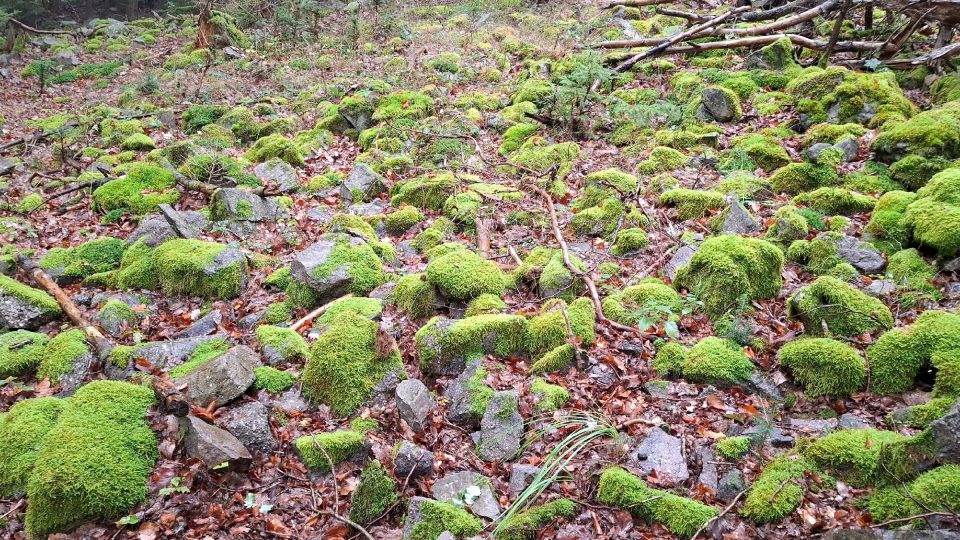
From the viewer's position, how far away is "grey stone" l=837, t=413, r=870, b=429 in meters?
4.07

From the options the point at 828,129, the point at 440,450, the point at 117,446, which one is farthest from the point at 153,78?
the point at 828,129

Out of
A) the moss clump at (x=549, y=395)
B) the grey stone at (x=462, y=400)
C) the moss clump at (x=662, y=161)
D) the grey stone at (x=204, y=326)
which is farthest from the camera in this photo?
the moss clump at (x=662, y=161)

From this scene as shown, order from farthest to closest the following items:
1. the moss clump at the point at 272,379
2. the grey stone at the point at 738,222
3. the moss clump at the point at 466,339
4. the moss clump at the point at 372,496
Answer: the grey stone at the point at 738,222 → the moss clump at the point at 466,339 → the moss clump at the point at 272,379 → the moss clump at the point at 372,496

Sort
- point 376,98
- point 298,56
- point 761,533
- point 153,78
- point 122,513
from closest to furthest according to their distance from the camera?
point 761,533
point 122,513
point 376,98
point 153,78
point 298,56

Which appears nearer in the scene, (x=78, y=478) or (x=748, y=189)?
(x=78, y=478)

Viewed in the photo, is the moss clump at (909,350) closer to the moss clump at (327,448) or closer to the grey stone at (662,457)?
the grey stone at (662,457)

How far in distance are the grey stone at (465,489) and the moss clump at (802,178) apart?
5.98 meters

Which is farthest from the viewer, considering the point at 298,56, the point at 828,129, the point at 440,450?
the point at 298,56

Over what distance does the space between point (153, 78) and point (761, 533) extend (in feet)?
52.6

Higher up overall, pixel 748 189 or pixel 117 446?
→ pixel 748 189

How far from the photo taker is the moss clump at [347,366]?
4.85 m

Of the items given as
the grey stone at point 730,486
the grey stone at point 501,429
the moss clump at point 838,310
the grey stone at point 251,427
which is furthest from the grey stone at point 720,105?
the grey stone at point 251,427

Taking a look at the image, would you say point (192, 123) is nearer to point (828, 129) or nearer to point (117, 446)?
point (117, 446)

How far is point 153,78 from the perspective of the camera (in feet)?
45.4
